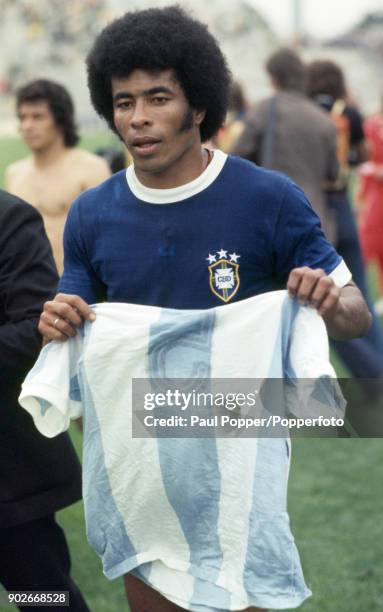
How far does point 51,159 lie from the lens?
6.93 meters

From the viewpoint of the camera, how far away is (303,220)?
302 centimetres

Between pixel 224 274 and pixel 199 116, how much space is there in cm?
43

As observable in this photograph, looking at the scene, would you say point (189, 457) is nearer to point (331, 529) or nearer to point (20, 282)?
point (20, 282)

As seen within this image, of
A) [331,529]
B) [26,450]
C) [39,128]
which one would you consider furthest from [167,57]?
[39,128]

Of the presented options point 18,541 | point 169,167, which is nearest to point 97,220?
point 169,167

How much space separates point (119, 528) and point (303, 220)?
0.86 metres

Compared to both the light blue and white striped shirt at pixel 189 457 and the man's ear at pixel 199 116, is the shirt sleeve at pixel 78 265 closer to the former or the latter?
the light blue and white striped shirt at pixel 189 457

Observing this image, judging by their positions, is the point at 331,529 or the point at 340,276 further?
the point at 331,529

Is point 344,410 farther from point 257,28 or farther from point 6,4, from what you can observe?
point 257,28

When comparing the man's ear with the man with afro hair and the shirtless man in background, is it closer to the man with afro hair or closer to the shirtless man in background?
the man with afro hair

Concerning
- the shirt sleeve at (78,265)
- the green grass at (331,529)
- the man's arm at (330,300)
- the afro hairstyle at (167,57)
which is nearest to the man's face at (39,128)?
the green grass at (331,529)

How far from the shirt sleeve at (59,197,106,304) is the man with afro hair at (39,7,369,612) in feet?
0.11

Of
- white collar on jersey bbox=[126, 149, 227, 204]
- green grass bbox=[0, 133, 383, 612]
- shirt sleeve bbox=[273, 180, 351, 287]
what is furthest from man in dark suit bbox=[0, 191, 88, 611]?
green grass bbox=[0, 133, 383, 612]

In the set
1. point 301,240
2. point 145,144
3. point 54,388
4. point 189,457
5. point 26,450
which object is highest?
point 145,144
